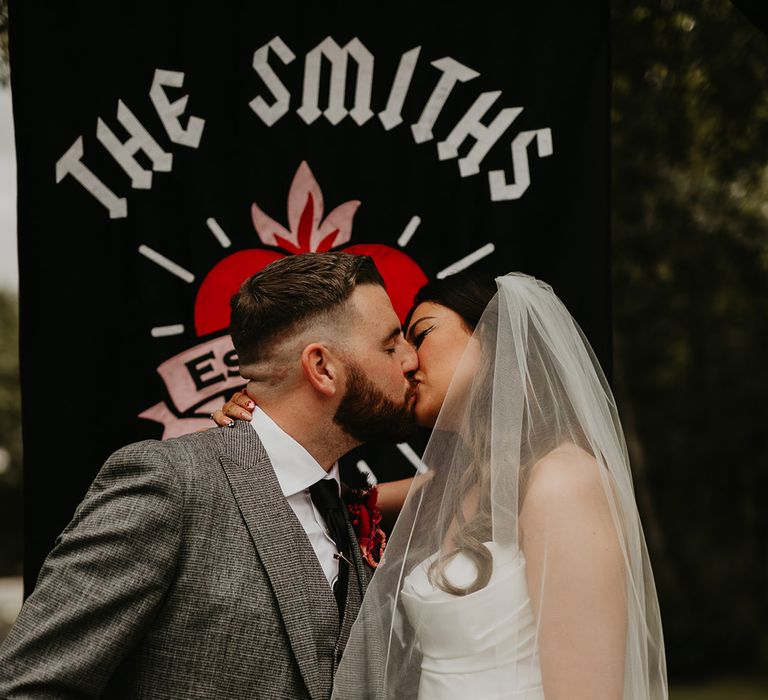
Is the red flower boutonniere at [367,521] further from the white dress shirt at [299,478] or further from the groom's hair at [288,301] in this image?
the groom's hair at [288,301]

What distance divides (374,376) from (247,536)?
1.75ft

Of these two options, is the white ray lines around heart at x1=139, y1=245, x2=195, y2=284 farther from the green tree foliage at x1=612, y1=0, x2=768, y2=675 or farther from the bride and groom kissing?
the green tree foliage at x1=612, y1=0, x2=768, y2=675

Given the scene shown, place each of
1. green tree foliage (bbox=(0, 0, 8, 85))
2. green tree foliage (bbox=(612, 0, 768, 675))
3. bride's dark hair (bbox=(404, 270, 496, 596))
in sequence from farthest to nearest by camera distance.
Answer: green tree foliage (bbox=(612, 0, 768, 675))
green tree foliage (bbox=(0, 0, 8, 85))
bride's dark hair (bbox=(404, 270, 496, 596))

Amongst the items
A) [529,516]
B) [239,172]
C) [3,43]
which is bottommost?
[529,516]

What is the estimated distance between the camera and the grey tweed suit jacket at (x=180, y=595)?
1.82 m

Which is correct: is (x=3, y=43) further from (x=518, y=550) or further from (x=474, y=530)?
(x=518, y=550)

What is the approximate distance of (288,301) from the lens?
7.65 ft

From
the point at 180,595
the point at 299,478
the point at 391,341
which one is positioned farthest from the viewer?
the point at 391,341

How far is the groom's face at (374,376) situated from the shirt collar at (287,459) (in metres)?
0.14

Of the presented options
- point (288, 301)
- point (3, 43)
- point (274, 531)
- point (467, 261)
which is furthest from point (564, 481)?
point (3, 43)

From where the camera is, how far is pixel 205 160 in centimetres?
283

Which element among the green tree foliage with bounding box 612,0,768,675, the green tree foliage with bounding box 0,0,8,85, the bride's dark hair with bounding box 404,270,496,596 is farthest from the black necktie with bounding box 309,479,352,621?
the green tree foliage with bounding box 612,0,768,675

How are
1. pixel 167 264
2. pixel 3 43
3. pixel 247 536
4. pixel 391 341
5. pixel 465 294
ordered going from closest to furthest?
pixel 247 536 → pixel 391 341 → pixel 465 294 → pixel 167 264 → pixel 3 43

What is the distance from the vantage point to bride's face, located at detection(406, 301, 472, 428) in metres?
2.43
